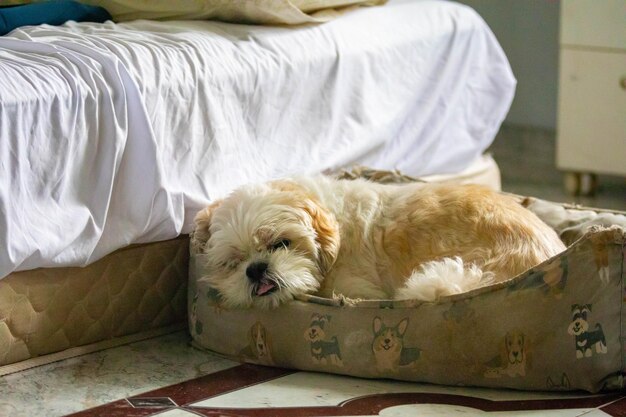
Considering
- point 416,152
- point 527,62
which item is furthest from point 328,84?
point 527,62

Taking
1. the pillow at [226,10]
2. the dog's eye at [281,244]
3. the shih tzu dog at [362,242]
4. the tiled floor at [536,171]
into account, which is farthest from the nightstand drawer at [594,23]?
the dog's eye at [281,244]

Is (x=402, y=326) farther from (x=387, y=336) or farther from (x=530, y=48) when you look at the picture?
(x=530, y=48)

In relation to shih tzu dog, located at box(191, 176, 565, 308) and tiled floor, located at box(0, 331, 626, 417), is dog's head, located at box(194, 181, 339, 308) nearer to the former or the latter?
shih tzu dog, located at box(191, 176, 565, 308)

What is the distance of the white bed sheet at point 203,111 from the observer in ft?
5.94

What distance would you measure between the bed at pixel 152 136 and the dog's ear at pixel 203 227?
2.2 inches

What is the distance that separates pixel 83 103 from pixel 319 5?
77cm

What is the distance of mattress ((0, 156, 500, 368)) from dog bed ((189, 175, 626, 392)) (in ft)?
0.96

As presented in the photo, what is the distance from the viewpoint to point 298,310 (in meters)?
1.84

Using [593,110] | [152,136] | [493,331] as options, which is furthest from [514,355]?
[593,110]

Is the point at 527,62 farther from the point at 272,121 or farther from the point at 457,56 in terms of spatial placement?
the point at 272,121

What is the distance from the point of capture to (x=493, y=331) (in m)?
1.71

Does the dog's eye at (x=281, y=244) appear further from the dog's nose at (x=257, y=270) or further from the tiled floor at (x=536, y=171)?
the tiled floor at (x=536, y=171)

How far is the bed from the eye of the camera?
1813 mm

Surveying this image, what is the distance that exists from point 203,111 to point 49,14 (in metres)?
0.48
